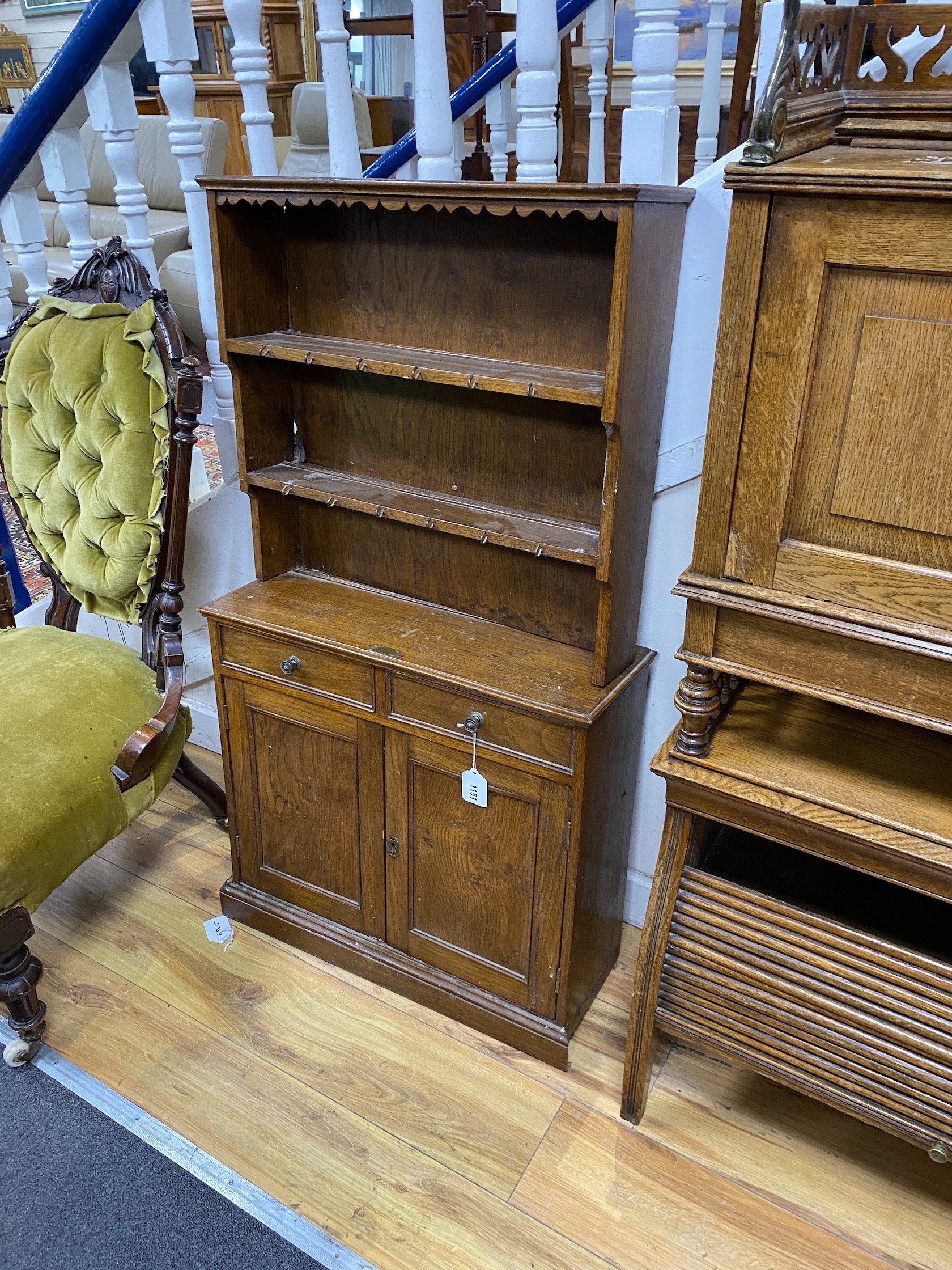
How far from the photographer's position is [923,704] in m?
1.14

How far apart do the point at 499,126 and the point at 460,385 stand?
1.59 metres

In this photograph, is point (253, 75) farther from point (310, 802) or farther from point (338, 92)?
point (310, 802)

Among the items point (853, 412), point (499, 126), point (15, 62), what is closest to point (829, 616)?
point (853, 412)

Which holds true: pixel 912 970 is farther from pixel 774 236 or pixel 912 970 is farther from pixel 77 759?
pixel 77 759

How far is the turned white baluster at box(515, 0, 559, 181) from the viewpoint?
1.40m

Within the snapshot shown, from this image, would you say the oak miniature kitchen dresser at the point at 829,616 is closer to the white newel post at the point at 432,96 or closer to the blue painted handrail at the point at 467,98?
the white newel post at the point at 432,96

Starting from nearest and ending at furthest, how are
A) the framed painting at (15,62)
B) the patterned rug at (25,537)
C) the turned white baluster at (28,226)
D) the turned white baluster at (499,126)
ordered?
1. the turned white baluster at (28,226)
2. the turned white baluster at (499,126)
3. the patterned rug at (25,537)
4. the framed painting at (15,62)

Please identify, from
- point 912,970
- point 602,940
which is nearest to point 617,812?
point 602,940

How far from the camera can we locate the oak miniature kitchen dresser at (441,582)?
1526 mm

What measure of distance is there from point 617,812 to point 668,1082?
50cm

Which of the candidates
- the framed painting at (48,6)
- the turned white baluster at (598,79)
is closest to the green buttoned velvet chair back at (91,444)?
the turned white baluster at (598,79)

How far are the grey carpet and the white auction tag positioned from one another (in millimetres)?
750

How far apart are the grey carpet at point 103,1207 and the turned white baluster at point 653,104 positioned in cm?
175

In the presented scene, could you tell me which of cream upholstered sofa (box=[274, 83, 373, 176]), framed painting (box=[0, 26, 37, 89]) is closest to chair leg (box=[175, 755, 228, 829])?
cream upholstered sofa (box=[274, 83, 373, 176])
